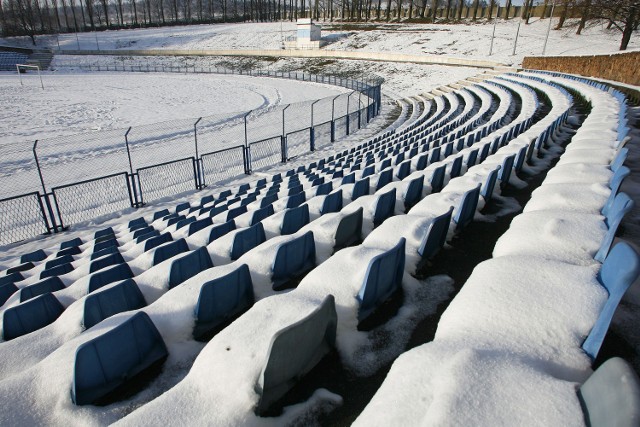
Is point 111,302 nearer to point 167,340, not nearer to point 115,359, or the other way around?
point 167,340

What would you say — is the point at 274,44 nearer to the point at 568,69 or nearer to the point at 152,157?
the point at 568,69

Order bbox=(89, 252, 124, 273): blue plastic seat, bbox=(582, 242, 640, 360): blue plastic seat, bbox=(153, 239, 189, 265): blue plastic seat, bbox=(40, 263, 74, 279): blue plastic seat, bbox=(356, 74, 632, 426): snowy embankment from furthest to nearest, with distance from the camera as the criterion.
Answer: bbox=(40, 263, 74, 279): blue plastic seat
bbox=(89, 252, 124, 273): blue plastic seat
bbox=(153, 239, 189, 265): blue plastic seat
bbox=(582, 242, 640, 360): blue plastic seat
bbox=(356, 74, 632, 426): snowy embankment

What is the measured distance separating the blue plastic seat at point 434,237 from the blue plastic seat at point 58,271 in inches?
237

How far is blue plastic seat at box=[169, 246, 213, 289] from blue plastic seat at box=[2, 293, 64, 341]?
1.30m

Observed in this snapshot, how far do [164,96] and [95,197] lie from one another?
2676 cm

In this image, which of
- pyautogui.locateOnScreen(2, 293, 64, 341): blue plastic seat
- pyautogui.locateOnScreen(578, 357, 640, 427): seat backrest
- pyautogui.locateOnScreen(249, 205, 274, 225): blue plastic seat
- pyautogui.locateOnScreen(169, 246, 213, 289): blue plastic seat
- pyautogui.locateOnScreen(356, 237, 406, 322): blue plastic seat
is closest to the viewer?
pyautogui.locateOnScreen(578, 357, 640, 427): seat backrest

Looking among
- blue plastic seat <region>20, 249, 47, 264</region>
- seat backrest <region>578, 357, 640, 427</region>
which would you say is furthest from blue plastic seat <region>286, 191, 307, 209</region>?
seat backrest <region>578, 357, 640, 427</region>

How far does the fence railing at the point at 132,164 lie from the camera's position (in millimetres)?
12117

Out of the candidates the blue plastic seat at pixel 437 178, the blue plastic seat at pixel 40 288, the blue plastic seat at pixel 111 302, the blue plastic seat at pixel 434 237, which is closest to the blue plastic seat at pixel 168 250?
the blue plastic seat at pixel 40 288

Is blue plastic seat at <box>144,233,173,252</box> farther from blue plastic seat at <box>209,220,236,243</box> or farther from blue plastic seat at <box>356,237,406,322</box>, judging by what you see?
blue plastic seat at <box>356,237,406,322</box>

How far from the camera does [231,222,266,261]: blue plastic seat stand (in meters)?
5.52

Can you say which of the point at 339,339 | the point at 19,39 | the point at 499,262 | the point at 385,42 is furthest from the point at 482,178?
the point at 19,39

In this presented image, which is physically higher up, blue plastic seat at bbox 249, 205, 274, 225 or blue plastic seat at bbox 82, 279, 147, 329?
blue plastic seat at bbox 82, 279, 147, 329

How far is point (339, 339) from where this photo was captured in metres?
3.41
